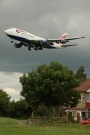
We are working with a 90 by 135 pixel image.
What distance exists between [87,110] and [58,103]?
13.5 metres

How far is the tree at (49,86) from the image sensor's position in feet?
225

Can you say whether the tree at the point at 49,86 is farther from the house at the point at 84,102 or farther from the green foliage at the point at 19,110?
the green foliage at the point at 19,110

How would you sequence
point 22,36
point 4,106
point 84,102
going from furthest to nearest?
point 4,106
point 84,102
point 22,36

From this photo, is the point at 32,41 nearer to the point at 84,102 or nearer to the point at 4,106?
the point at 84,102

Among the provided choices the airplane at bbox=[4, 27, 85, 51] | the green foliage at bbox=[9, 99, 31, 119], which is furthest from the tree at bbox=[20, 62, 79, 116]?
the airplane at bbox=[4, 27, 85, 51]

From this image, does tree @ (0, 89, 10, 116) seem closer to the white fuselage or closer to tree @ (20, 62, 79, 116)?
tree @ (20, 62, 79, 116)


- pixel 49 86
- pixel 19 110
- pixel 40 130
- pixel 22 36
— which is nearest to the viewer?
pixel 40 130

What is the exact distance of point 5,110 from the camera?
8581 cm

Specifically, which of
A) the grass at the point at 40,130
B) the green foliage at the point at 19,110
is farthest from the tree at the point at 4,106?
the grass at the point at 40,130

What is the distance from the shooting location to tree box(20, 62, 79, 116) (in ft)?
225

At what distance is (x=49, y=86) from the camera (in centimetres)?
6881

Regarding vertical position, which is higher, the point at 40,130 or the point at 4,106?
the point at 4,106

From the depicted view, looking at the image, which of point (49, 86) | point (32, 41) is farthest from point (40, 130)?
point (49, 86)

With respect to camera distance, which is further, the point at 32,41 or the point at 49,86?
the point at 49,86
